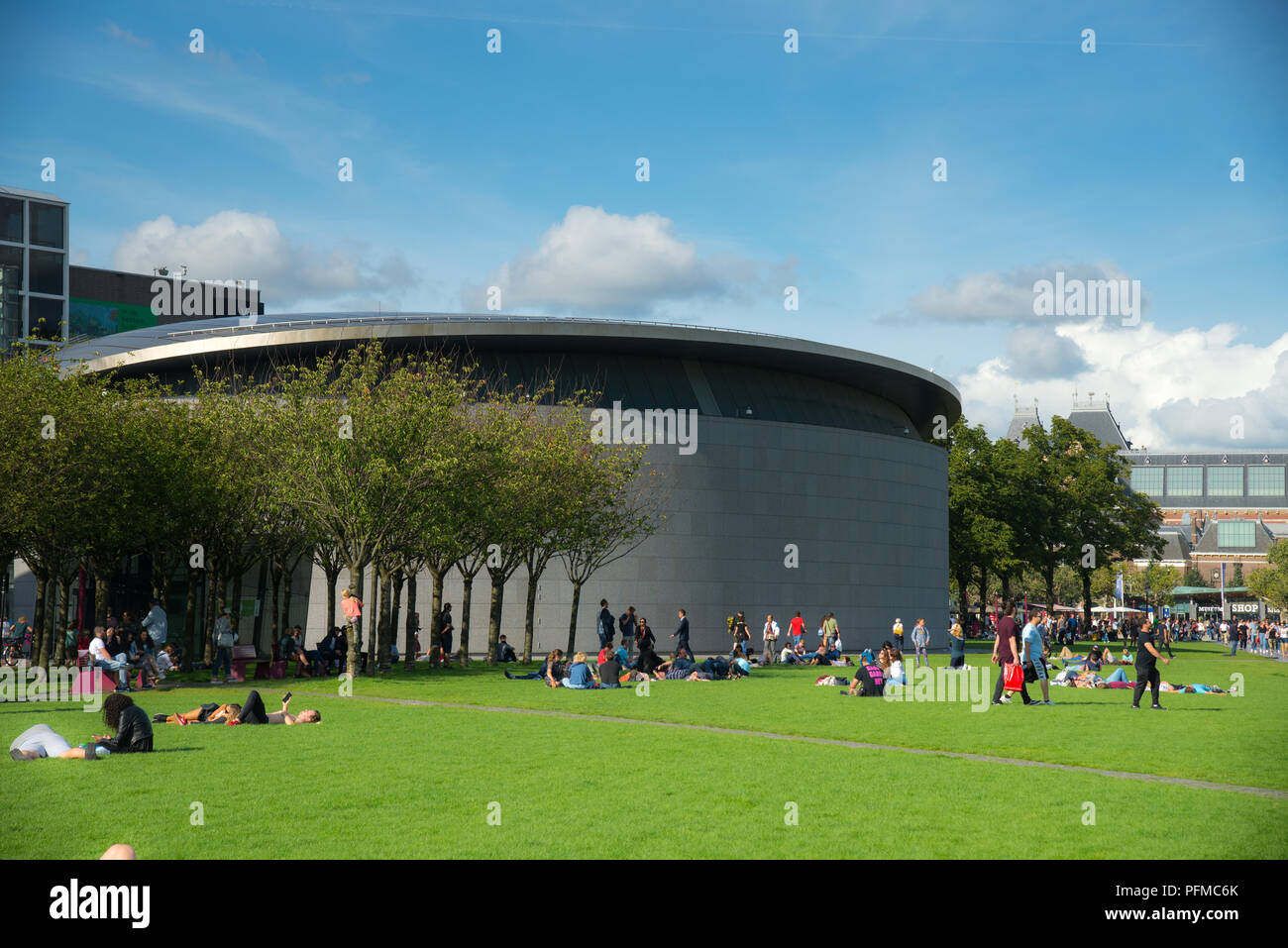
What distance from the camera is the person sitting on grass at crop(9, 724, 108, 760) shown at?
46.8 ft

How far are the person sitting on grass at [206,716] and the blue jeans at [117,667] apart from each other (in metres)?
6.83

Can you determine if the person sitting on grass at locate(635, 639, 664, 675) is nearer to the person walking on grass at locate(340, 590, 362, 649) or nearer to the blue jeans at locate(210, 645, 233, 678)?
the person walking on grass at locate(340, 590, 362, 649)

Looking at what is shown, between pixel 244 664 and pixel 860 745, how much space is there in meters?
21.2

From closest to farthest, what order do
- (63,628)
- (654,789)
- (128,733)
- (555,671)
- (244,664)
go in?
(654,789)
(128,733)
(555,671)
(244,664)
(63,628)

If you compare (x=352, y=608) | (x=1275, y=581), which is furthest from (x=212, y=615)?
(x=1275, y=581)

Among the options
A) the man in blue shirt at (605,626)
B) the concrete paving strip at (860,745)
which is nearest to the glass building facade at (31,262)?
the man in blue shirt at (605,626)

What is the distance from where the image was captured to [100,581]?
33.0 metres

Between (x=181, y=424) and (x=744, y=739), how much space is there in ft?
75.2

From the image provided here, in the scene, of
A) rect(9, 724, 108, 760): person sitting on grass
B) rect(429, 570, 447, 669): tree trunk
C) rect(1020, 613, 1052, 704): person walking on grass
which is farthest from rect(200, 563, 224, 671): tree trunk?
rect(1020, 613, 1052, 704): person walking on grass

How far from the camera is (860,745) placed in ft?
53.4

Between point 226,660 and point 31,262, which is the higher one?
point 31,262

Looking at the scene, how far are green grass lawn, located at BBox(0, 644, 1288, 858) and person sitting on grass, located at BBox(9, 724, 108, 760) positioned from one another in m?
0.30

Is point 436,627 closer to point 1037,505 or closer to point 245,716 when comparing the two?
point 245,716
